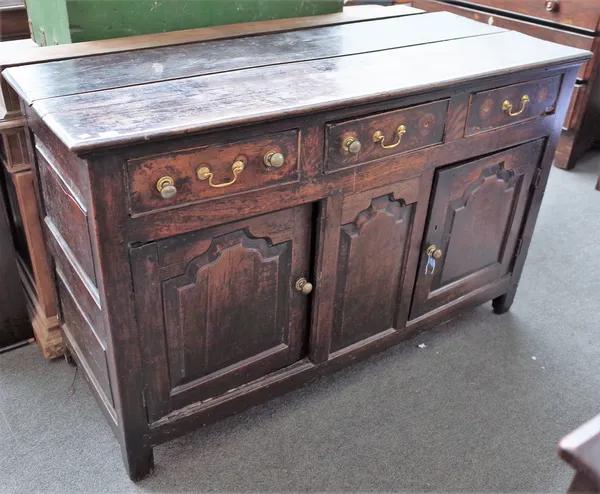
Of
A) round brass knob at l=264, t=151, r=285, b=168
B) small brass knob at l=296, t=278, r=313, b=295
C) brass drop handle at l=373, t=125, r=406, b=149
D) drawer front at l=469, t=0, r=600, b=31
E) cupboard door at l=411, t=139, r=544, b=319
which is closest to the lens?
round brass knob at l=264, t=151, r=285, b=168

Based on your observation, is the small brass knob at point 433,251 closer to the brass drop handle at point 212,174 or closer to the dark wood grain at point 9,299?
the brass drop handle at point 212,174

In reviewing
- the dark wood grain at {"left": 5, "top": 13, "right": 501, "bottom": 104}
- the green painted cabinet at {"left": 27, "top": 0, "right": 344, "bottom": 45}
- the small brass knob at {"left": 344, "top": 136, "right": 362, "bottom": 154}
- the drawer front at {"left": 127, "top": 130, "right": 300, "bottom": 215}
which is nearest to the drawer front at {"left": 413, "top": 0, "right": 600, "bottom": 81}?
the dark wood grain at {"left": 5, "top": 13, "right": 501, "bottom": 104}

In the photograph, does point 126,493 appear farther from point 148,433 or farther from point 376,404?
point 376,404

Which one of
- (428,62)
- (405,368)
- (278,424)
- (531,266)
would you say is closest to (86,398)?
(278,424)

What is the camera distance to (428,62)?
145 centimetres

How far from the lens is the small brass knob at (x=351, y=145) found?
4.19ft

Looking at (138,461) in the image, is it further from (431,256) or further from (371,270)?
(431,256)

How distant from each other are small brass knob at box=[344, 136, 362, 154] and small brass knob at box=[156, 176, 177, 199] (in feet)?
1.25

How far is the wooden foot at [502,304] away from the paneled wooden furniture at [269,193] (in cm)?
27

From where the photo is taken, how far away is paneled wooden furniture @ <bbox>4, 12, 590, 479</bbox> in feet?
3.68

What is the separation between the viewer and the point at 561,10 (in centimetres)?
272

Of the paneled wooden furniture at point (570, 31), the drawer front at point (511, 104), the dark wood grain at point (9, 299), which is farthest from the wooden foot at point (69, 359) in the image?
the paneled wooden furniture at point (570, 31)

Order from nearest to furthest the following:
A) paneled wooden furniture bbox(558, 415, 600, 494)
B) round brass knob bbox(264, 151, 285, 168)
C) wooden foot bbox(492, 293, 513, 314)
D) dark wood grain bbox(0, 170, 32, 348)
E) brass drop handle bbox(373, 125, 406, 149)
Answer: paneled wooden furniture bbox(558, 415, 600, 494), round brass knob bbox(264, 151, 285, 168), brass drop handle bbox(373, 125, 406, 149), dark wood grain bbox(0, 170, 32, 348), wooden foot bbox(492, 293, 513, 314)

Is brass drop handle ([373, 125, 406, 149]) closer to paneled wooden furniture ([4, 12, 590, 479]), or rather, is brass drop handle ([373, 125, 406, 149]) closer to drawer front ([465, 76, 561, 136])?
paneled wooden furniture ([4, 12, 590, 479])
